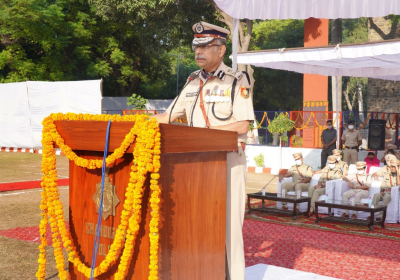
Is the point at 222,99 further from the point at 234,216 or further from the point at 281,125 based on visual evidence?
the point at 281,125

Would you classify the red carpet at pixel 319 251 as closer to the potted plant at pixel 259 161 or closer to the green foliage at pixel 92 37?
the potted plant at pixel 259 161

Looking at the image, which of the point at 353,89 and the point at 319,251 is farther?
the point at 353,89

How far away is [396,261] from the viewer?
19.2ft

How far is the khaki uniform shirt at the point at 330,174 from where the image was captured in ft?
32.3

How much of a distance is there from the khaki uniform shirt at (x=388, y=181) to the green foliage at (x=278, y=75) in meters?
32.9

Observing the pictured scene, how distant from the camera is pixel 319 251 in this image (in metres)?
6.29

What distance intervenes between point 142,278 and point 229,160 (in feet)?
3.36

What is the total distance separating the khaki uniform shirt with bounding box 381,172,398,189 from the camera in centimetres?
915

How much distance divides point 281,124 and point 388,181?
6.92 m

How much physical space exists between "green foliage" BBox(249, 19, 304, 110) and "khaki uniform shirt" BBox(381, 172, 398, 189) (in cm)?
3295

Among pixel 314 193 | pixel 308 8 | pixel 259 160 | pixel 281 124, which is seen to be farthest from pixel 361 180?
pixel 259 160

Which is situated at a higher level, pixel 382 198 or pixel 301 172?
pixel 301 172

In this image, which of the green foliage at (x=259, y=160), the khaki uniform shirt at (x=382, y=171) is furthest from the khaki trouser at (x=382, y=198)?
the green foliage at (x=259, y=160)

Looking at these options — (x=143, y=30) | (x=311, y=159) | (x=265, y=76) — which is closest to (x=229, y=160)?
(x=311, y=159)
